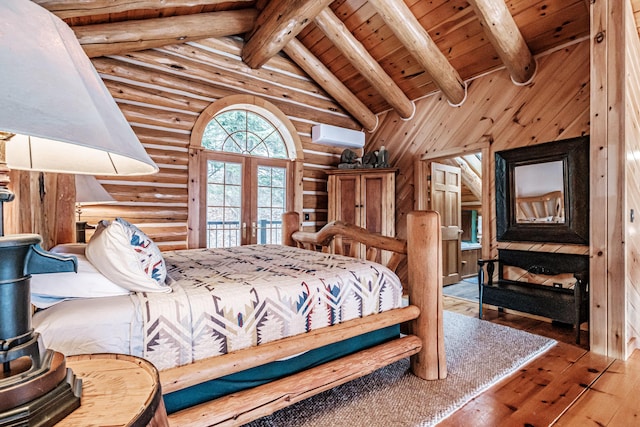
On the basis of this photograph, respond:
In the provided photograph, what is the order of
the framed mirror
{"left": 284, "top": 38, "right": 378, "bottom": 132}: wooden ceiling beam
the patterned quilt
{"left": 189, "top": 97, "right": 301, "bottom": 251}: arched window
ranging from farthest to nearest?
{"left": 284, "top": 38, "right": 378, "bottom": 132}: wooden ceiling beam, {"left": 189, "top": 97, "right": 301, "bottom": 251}: arched window, the framed mirror, the patterned quilt

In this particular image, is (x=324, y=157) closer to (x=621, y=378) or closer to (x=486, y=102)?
(x=486, y=102)

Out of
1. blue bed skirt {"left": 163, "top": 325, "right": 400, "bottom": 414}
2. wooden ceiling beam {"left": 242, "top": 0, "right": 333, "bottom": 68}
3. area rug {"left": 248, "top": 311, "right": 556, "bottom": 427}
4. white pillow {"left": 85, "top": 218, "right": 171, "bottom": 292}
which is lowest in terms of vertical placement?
area rug {"left": 248, "top": 311, "right": 556, "bottom": 427}

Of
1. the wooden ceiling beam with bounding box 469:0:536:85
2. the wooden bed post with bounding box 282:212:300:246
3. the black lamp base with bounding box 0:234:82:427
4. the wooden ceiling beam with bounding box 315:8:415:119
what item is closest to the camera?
the black lamp base with bounding box 0:234:82:427

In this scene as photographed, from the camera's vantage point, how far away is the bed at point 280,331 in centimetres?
124

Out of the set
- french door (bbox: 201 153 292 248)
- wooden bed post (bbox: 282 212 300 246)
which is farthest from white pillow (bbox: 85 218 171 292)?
french door (bbox: 201 153 292 248)

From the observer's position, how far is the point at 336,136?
5.14 meters

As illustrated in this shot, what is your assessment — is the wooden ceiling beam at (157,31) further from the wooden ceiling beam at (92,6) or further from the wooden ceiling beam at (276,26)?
the wooden ceiling beam at (92,6)

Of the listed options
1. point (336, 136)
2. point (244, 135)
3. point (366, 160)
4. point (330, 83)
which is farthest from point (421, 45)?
point (244, 135)

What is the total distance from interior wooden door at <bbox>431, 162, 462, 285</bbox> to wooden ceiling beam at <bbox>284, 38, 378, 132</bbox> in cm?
139

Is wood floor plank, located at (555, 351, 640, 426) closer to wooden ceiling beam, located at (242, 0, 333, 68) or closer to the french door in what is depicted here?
the french door

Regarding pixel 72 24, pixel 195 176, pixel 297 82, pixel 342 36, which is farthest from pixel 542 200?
pixel 72 24

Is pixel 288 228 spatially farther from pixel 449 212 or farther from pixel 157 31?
pixel 449 212

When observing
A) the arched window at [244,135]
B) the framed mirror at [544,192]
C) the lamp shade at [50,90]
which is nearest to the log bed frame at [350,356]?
the lamp shade at [50,90]

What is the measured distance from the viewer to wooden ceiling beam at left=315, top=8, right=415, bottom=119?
3903 mm
